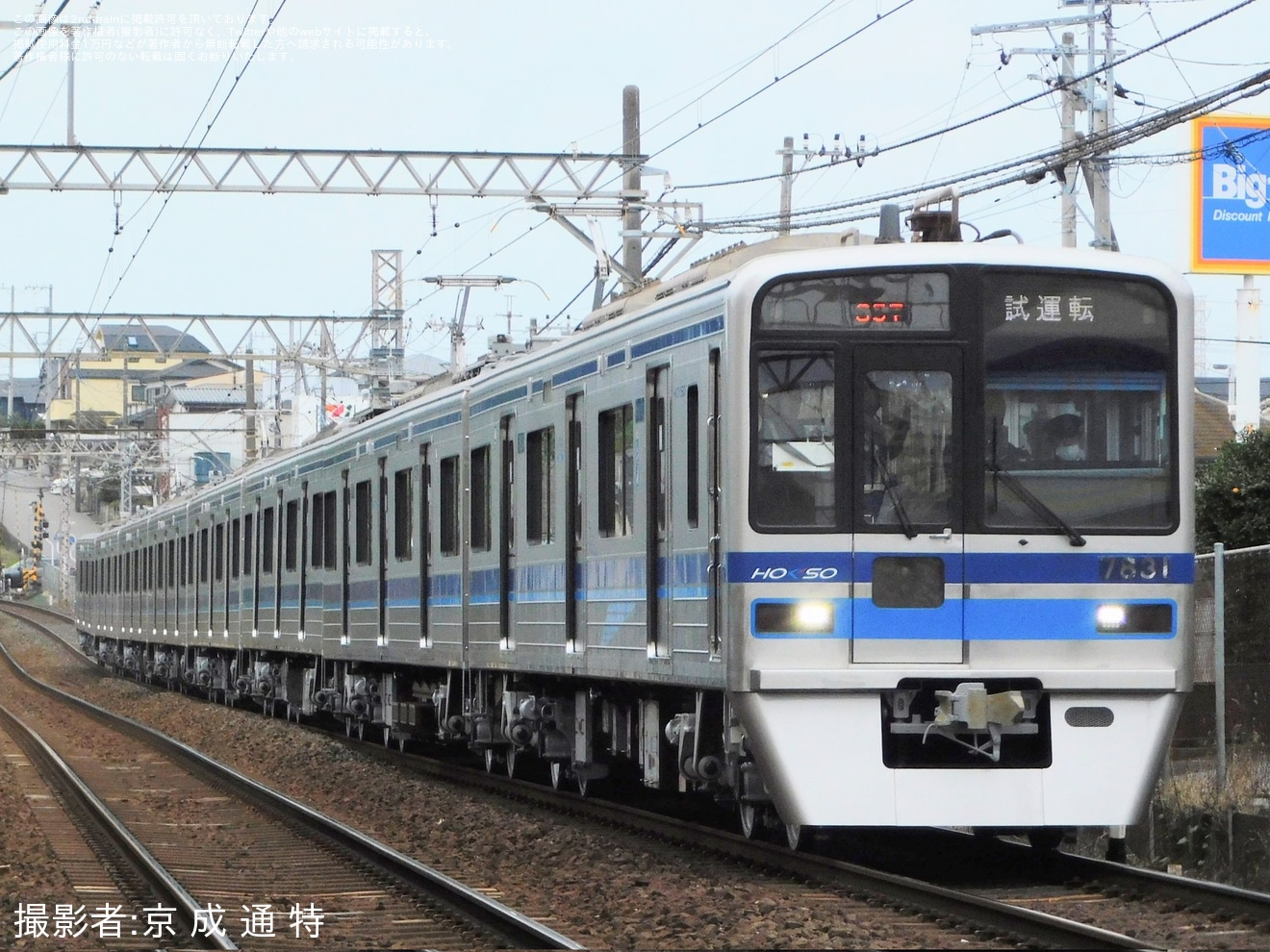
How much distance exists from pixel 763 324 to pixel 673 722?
2.42 m

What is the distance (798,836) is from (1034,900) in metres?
1.47

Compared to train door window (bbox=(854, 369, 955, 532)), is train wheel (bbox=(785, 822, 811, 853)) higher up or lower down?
lower down

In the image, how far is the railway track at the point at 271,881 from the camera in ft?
28.1

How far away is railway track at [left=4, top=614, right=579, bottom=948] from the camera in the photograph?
8.57 metres

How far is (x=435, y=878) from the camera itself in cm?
963

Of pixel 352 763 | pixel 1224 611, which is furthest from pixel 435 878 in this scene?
pixel 352 763

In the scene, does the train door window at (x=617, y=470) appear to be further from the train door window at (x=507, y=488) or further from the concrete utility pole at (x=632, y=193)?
the concrete utility pole at (x=632, y=193)

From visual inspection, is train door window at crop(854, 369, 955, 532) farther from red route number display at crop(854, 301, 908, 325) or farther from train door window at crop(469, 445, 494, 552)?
train door window at crop(469, 445, 494, 552)

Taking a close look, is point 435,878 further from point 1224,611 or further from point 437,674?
point 437,674

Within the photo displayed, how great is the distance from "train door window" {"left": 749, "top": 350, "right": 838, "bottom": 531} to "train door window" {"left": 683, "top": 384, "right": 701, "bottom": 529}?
2.00 feet

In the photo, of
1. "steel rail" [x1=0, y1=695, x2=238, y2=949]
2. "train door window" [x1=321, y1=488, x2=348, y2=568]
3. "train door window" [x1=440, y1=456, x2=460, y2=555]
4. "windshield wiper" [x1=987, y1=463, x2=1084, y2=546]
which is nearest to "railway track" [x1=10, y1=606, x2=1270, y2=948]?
"windshield wiper" [x1=987, y1=463, x2=1084, y2=546]

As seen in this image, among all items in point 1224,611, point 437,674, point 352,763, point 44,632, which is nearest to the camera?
point 1224,611

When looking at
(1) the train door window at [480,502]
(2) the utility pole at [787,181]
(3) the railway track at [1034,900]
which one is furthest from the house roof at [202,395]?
(3) the railway track at [1034,900]

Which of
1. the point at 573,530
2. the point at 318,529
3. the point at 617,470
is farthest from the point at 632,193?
the point at 617,470
